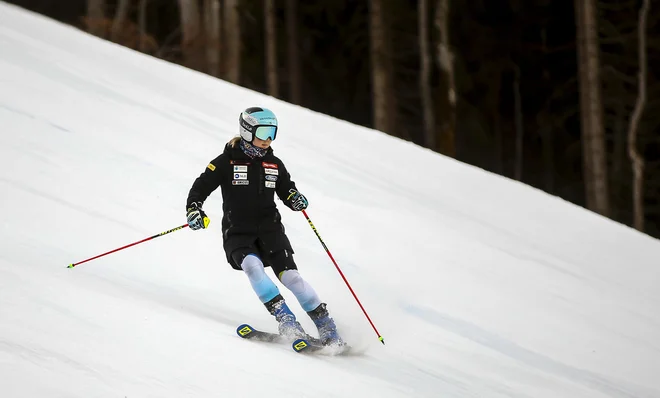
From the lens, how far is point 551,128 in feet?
92.7

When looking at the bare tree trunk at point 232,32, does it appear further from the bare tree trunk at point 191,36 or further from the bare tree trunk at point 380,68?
the bare tree trunk at point 380,68

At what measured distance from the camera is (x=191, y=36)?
Answer: 671 inches

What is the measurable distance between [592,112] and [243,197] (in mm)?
12273

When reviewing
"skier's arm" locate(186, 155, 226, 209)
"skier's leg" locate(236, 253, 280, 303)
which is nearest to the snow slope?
"skier's leg" locate(236, 253, 280, 303)

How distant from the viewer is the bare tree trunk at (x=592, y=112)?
634 inches

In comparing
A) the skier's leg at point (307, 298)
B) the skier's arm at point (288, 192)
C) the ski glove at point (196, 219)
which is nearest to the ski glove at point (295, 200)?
the skier's arm at point (288, 192)

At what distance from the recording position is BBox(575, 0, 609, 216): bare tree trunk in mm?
16109

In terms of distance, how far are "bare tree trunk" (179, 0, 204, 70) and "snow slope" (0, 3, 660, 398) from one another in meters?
5.06

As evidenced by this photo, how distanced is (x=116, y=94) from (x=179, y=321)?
5677 millimetres

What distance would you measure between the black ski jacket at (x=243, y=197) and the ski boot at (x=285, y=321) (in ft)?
1.20

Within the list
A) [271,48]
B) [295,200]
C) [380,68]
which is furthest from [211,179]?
[271,48]

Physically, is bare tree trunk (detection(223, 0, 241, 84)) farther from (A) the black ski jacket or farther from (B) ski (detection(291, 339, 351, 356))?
(B) ski (detection(291, 339, 351, 356))

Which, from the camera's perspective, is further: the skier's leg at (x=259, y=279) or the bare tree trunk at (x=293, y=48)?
the bare tree trunk at (x=293, y=48)

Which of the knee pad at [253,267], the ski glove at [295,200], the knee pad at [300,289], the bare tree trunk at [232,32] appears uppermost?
the bare tree trunk at [232,32]
